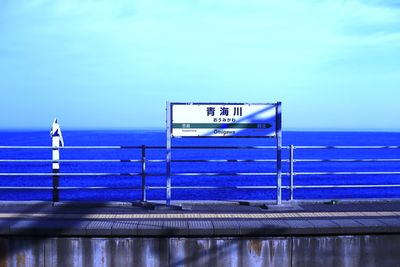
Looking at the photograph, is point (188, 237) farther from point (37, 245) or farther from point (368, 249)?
point (368, 249)

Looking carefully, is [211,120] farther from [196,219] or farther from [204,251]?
[204,251]

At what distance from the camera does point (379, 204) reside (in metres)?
8.72

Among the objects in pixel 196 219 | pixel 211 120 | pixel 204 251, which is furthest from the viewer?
pixel 211 120

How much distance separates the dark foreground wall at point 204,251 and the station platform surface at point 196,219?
0.11 metres

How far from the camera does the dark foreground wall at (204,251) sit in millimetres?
6152

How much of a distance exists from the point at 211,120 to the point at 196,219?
1870 millimetres

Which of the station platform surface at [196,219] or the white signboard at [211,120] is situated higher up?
the white signboard at [211,120]

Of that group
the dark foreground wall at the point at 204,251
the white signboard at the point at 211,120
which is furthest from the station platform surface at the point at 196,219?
the white signboard at the point at 211,120

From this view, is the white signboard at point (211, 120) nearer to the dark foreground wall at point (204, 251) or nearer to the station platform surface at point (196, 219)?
the station platform surface at point (196, 219)

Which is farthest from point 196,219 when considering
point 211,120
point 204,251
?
point 211,120

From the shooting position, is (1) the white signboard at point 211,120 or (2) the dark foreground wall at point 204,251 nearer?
(2) the dark foreground wall at point 204,251

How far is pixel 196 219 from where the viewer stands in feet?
23.0

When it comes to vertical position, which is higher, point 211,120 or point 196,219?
point 211,120

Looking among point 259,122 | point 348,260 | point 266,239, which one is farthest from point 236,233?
point 259,122
